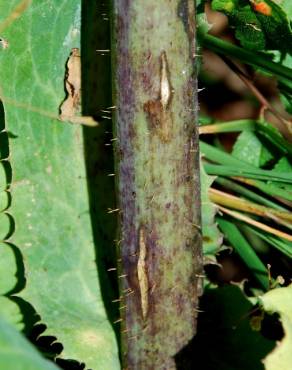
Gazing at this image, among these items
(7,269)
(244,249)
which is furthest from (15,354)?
(244,249)

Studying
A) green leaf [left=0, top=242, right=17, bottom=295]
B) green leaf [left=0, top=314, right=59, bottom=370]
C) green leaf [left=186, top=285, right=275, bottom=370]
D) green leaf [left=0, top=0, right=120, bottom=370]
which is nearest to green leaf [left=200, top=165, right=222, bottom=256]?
green leaf [left=186, top=285, right=275, bottom=370]

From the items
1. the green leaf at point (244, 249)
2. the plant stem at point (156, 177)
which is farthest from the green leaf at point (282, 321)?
the green leaf at point (244, 249)

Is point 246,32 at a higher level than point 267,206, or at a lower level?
higher

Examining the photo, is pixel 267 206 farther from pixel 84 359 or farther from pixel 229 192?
pixel 84 359

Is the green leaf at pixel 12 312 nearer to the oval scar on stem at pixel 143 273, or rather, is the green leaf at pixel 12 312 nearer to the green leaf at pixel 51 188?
the green leaf at pixel 51 188

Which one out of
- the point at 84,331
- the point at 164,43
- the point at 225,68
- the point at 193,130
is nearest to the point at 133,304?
the point at 84,331

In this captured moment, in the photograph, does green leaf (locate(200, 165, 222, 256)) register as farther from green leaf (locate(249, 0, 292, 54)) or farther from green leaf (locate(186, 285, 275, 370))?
green leaf (locate(249, 0, 292, 54))
